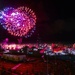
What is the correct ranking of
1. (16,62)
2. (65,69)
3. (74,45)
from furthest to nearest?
1. (74,45)
2. (16,62)
3. (65,69)

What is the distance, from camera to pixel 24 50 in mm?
47438

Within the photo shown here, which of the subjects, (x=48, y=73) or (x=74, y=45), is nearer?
(x=48, y=73)

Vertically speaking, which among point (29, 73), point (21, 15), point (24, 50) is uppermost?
point (21, 15)

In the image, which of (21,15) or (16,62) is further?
(16,62)

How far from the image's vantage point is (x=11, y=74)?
24781mm

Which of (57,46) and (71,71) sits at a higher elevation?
(57,46)

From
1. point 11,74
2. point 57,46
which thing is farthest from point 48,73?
point 57,46

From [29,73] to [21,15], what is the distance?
8513 mm

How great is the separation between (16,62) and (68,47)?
2184 cm

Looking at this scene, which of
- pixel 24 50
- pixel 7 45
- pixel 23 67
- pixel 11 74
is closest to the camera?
pixel 11 74

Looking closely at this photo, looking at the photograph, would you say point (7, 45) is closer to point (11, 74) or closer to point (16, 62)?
point (16, 62)

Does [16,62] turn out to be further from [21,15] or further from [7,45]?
[7,45]

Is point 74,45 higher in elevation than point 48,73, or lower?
higher

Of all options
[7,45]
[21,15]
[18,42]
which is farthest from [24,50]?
[21,15]
